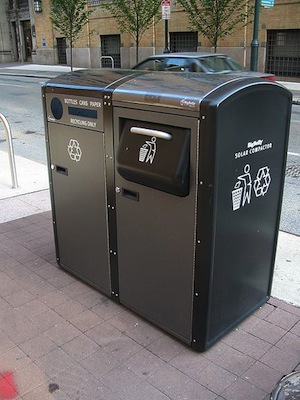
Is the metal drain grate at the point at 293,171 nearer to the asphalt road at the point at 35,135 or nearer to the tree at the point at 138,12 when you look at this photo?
the asphalt road at the point at 35,135

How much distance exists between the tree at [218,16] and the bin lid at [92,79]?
1625cm

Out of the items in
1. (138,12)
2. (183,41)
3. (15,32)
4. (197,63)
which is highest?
(138,12)

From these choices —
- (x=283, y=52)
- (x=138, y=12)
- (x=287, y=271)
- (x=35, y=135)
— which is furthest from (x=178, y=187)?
(x=138, y=12)

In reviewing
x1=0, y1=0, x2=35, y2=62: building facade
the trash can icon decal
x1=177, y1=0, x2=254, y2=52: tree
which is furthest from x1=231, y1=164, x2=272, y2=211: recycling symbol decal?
x1=0, y1=0, x2=35, y2=62: building facade

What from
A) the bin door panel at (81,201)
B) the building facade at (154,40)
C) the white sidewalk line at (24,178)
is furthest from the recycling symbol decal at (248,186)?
the building facade at (154,40)

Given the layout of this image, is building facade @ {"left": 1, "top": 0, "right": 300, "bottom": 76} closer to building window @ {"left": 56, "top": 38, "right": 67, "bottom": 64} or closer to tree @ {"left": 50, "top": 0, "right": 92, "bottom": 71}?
building window @ {"left": 56, "top": 38, "right": 67, "bottom": 64}

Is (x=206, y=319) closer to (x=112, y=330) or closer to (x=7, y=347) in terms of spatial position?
(x=112, y=330)

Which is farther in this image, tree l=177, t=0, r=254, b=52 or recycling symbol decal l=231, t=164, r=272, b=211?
tree l=177, t=0, r=254, b=52

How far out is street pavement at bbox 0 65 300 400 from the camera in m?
2.68

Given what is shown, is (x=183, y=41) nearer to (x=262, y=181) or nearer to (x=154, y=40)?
(x=154, y=40)

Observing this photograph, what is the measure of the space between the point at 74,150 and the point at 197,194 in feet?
4.22

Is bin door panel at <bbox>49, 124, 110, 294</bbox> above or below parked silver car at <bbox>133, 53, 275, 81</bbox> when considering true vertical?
below

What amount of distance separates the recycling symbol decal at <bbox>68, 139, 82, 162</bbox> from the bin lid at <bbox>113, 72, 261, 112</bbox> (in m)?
0.63

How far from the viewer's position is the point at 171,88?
2.72 meters
